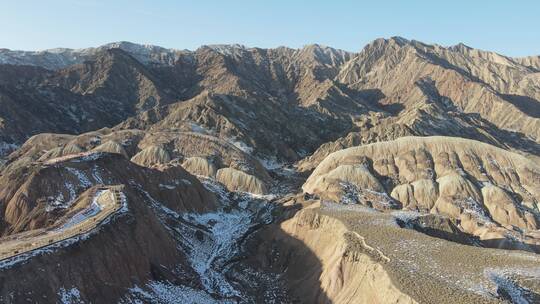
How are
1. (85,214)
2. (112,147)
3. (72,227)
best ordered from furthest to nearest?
(112,147) < (85,214) < (72,227)

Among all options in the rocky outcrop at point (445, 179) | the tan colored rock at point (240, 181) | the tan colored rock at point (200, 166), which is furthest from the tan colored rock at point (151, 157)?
the rocky outcrop at point (445, 179)

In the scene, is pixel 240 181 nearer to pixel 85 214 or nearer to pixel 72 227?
pixel 85 214

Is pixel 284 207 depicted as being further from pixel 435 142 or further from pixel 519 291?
pixel 435 142

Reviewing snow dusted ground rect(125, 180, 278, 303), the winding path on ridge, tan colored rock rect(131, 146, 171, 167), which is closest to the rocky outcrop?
snow dusted ground rect(125, 180, 278, 303)

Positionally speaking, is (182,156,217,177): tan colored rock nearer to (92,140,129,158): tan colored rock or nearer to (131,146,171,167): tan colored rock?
(131,146,171,167): tan colored rock

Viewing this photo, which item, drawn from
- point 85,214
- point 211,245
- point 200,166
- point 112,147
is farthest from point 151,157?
point 85,214

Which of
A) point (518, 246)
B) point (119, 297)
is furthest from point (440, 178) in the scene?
point (119, 297)

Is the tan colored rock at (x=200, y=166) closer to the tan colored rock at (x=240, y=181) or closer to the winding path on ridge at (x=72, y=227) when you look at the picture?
the tan colored rock at (x=240, y=181)

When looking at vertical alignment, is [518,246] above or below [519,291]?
below
